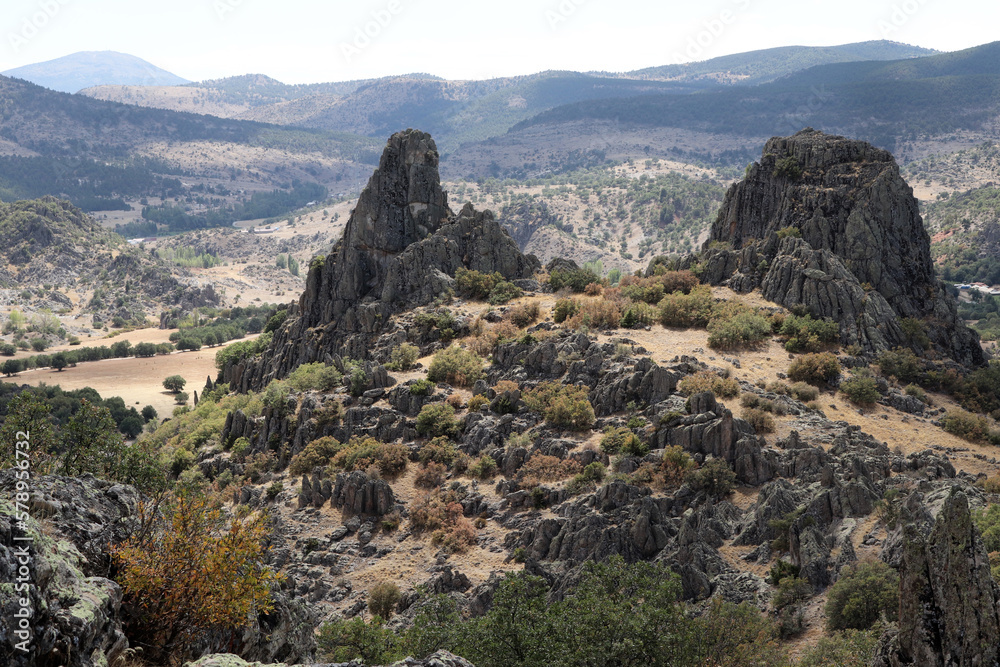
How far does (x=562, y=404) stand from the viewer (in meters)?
44.6

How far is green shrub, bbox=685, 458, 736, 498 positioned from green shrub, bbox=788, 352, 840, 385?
13.1 m

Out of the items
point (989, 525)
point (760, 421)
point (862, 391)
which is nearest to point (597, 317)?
point (760, 421)

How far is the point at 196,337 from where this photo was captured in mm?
168750

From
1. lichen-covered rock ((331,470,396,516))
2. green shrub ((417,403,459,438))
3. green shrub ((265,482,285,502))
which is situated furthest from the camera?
green shrub ((417,403,459,438))

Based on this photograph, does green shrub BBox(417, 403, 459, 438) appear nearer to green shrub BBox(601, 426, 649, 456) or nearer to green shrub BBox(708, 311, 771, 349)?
green shrub BBox(601, 426, 649, 456)

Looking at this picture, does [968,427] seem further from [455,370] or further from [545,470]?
[455,370]

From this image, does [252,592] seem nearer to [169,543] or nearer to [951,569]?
[169,543]

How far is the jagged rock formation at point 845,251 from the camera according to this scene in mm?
53750

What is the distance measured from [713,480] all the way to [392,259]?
3785 centimetres

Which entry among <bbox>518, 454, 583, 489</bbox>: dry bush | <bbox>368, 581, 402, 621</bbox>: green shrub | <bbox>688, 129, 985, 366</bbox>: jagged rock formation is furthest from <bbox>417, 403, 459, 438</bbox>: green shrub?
<bbox>688, 129, 985, 366</bbox>: jagged rock formation

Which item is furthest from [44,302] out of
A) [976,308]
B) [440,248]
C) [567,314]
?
[976,308]

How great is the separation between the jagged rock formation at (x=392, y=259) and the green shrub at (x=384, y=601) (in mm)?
30010

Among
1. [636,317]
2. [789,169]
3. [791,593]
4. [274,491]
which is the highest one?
[789,169]

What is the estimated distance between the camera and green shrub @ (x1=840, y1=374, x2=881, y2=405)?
1807 inches
